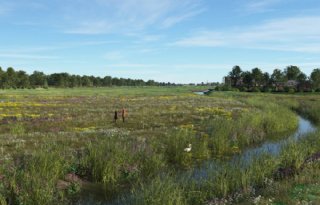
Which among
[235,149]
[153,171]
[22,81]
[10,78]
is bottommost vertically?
[235,149]

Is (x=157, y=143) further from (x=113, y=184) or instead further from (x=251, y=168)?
(x=251, y=168)

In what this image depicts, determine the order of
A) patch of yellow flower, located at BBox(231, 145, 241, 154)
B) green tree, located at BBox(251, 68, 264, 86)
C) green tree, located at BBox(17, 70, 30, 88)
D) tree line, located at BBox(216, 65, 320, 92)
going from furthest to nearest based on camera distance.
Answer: green tree, located at BBox(251, 68, 264, 86), green tree, located at BBox(17, 70, 30, 88), tree line, located at BBox(216, 65, 320, 92), patch of yellow flower, located at BBox(231, 145, 241, 154)

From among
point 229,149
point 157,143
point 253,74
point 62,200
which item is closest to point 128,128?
point 157,143

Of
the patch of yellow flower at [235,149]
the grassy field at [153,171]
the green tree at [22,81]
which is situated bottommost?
the patch of yellow flower at [235,149]

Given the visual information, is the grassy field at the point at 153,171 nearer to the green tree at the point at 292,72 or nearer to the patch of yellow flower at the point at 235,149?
the patch of yellow flower at the point at 235,149

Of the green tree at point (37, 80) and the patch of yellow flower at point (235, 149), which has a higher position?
the green tree at point (37, 80)

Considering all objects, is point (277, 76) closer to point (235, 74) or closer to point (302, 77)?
point (302, 77)

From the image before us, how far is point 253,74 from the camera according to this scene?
151 m

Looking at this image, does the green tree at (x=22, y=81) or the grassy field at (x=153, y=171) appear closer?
the grassy field at (x=153, y=171)

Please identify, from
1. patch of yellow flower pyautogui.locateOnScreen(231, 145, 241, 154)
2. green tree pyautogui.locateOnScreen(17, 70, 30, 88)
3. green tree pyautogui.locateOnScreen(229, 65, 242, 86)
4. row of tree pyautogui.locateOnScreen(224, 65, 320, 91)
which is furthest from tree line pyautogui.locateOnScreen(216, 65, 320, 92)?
patch of yellow flower pyautogui.locateOnScreen(231, 145, 241, 154)

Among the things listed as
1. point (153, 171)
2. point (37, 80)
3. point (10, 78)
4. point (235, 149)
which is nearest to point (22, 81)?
point (10, 78)

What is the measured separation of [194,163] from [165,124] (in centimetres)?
1191

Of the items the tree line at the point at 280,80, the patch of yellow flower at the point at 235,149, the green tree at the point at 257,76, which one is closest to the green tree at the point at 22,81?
the tree line at the point at 280,80

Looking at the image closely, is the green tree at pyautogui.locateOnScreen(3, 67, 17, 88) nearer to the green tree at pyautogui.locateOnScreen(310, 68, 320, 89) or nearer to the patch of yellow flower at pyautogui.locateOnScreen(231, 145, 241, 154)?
the green tree at pyautogui.locateOnScreen(310, 68, 320, 89)
